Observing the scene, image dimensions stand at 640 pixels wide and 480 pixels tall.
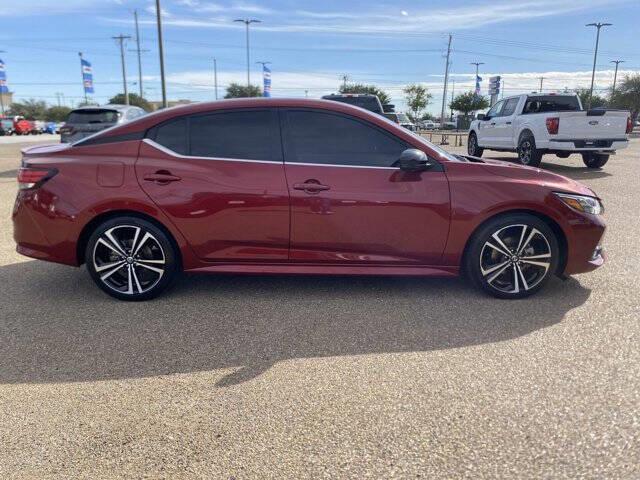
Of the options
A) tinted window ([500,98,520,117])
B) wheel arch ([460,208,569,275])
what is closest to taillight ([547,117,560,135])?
tinted window ([500,98,520,117])

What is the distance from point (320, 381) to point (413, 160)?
1.89 m

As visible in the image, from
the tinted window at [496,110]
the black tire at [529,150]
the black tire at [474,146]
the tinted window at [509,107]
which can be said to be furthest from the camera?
the black tire at [474,146]

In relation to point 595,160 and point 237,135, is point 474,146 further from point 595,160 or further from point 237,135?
point 237,135

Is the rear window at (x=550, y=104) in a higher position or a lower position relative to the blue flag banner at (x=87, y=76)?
lower

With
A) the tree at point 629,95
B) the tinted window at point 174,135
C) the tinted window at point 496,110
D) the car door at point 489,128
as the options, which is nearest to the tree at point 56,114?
the tree at point 629,95

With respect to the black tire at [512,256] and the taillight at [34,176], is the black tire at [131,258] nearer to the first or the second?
the taillight at [34,176]

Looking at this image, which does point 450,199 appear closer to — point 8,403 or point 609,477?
point 609,477

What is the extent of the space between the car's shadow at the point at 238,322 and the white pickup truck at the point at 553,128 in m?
8.98

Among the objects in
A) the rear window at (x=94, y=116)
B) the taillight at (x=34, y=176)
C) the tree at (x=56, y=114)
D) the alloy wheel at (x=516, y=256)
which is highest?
the tree at (x=56, y=114)

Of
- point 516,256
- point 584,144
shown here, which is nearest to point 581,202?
point 516,256

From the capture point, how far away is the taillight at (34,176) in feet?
13.7

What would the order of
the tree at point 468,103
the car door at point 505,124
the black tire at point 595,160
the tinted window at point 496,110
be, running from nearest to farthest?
1. the black tire at point 595,160
2. the car door at point 505,124
3. the tinted window at point 496,110
4. the tree at point 468,103

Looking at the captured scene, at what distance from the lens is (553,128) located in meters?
12.5

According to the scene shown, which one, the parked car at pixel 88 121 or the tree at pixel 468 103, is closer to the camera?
the parked car at pixel 88 121
